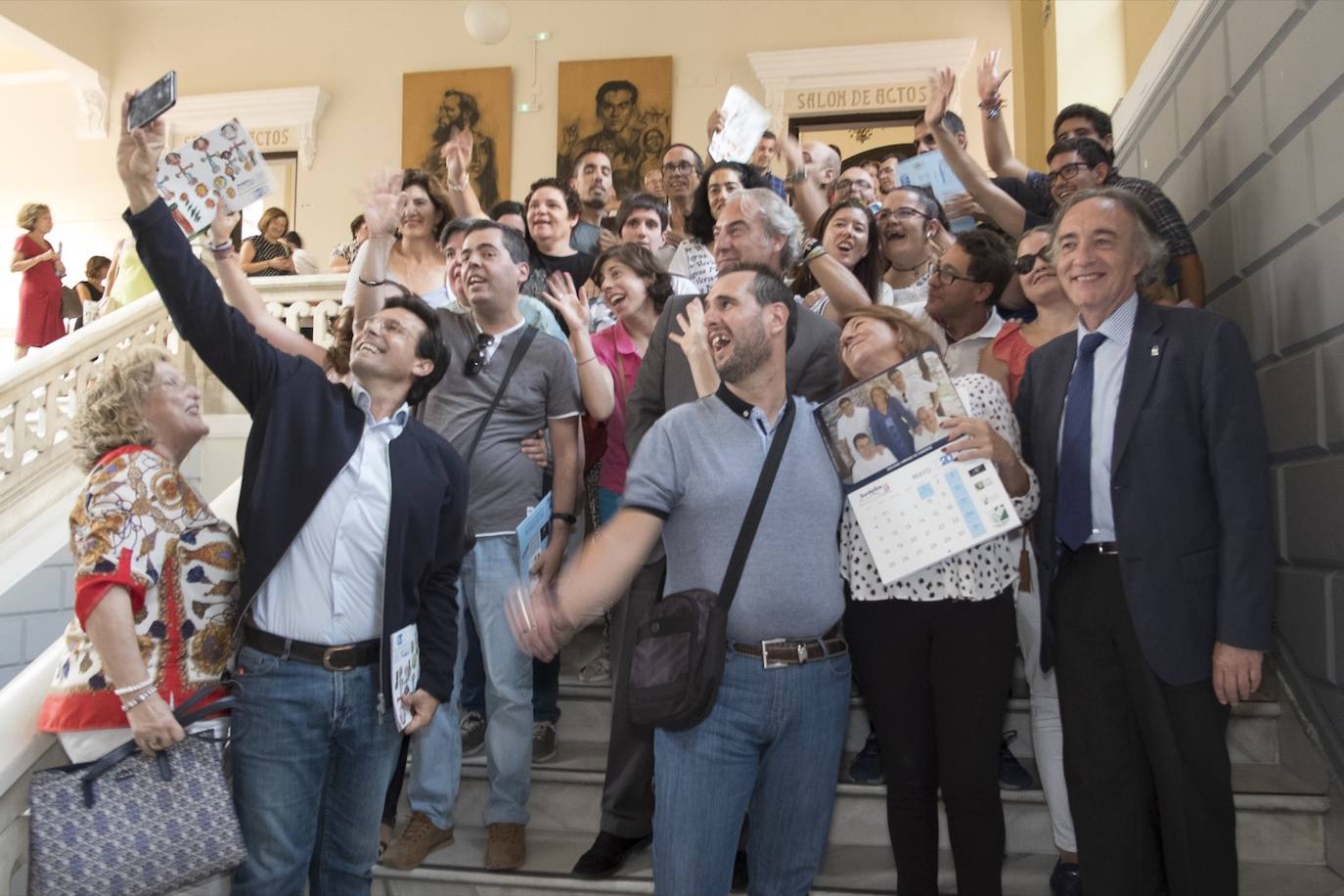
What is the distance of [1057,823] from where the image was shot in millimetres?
2764

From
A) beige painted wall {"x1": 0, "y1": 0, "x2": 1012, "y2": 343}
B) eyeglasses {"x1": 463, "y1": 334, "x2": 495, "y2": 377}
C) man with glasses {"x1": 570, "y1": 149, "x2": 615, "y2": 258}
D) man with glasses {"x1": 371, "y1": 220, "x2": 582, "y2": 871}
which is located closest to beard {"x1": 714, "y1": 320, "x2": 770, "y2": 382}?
man with glasses {"x1": 371, "y1": 220, "x2": 582, "y2": 871}

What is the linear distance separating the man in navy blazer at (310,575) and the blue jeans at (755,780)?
2.35 ft

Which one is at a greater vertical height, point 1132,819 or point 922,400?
point 922,400

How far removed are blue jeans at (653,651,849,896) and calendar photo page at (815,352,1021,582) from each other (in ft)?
1.03

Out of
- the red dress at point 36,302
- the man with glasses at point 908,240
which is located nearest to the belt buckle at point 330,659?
the man with glasses at point 908,240

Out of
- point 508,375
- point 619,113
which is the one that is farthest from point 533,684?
point 619,113

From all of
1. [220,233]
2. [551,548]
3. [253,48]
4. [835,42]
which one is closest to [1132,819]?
[551,548]

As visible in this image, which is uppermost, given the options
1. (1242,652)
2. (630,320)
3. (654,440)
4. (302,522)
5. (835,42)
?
(835,42)

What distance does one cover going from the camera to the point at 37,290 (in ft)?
29.1

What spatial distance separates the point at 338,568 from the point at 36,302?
797 cm

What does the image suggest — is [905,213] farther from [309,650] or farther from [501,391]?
[309,650]

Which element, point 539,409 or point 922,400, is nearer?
point 922,400

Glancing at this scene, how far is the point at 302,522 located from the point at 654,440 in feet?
2.73

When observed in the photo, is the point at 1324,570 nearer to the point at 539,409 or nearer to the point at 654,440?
the point at 654,440
